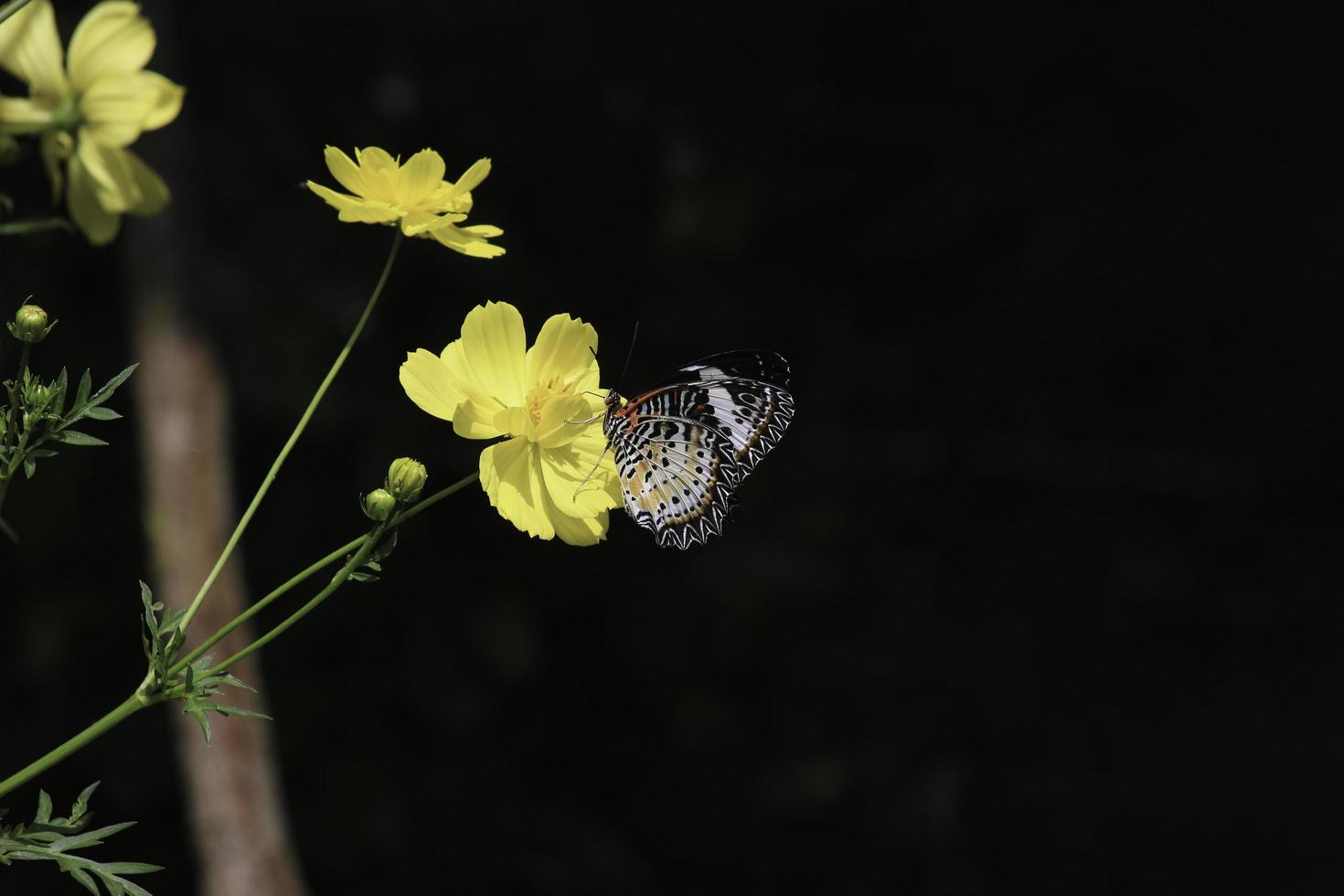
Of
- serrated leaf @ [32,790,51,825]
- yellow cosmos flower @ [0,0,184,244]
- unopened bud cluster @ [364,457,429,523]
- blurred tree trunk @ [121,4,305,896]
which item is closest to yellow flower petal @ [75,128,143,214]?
yellow cosmos flower @ [0,0,184,244]

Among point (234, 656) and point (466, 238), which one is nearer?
point (234, 656)

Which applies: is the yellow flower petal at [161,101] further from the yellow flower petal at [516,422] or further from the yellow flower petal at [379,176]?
the yellow flower petal at [516,422]

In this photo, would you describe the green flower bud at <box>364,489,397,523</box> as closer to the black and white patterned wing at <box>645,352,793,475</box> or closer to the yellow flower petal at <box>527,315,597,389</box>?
the yellow flower petal at <box>527,315,597,389</box>

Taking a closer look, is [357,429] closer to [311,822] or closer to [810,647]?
[311,822]

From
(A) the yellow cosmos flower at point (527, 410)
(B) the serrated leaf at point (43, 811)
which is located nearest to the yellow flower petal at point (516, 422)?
(A) the yellow cosmos flower at point (527, 410)

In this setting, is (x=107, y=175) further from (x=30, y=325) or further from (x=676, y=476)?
(x=676, y=476)

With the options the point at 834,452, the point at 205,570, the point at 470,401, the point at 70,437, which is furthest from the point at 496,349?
the point at 834,452
